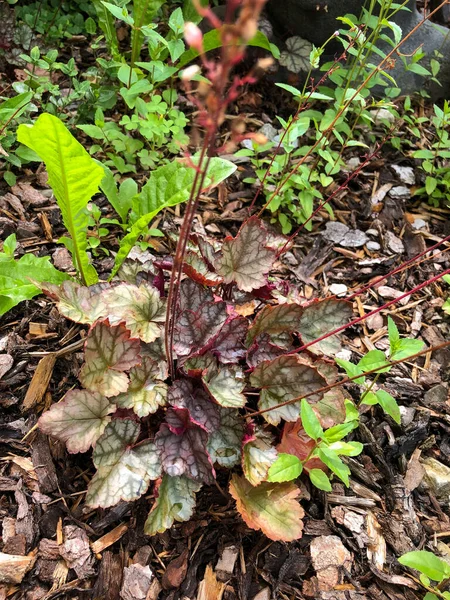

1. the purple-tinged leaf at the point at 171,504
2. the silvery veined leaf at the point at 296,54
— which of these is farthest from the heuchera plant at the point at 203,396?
the silvery veined leaf at the point at 296,54

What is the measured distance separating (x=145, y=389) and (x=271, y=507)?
62cm

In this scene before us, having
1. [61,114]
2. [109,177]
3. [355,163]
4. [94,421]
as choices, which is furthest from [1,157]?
[355,163]

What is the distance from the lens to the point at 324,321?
2184 millimetres

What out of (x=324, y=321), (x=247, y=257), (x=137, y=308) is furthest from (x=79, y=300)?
(x=324, y=321)

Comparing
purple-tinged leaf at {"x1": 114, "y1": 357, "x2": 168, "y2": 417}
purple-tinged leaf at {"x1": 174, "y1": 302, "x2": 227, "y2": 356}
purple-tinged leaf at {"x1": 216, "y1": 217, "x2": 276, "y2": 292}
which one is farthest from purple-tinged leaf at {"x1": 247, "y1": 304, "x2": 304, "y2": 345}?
purple-tinged leaf at {"x1": 114, "y1": 357, "x2": 168, "y2": 417}

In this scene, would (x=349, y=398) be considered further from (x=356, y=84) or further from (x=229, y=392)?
(x=356, y=84)

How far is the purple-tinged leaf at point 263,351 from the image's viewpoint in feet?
6.84

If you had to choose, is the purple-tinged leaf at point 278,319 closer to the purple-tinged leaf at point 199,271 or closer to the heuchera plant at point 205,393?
the heuchera plant at point 205,393

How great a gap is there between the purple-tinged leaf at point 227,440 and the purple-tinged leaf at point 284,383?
11 centimetres

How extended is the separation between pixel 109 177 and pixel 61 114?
0.64 m

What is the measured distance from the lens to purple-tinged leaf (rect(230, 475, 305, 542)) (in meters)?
1.83

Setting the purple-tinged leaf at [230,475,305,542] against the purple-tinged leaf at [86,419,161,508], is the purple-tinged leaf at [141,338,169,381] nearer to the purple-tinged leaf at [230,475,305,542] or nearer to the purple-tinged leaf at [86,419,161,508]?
the purple-tinged leaf at [86,419,161,508]

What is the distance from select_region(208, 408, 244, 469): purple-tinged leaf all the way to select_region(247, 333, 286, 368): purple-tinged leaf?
9.0 inches

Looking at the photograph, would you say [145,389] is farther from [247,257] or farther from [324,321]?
[324,321]
